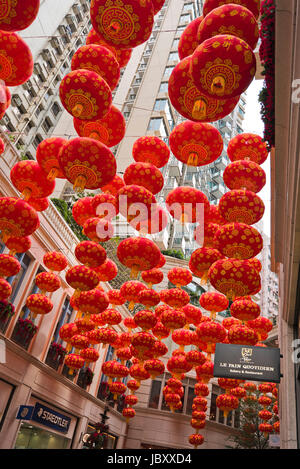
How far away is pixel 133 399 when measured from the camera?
14367 mm

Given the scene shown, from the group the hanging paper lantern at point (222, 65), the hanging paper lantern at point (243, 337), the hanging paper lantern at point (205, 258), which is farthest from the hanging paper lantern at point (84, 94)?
the hanging paper lantern at point (243, 337)

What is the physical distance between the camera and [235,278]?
5.24 metres

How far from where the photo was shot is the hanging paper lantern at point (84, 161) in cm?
454

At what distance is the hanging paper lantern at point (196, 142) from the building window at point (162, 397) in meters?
18.6

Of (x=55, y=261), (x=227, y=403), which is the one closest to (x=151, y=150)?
(x=55, y=261)

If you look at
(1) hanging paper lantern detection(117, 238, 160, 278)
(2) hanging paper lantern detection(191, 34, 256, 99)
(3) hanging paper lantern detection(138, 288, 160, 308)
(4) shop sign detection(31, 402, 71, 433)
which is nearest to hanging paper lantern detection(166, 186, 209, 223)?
(1) hanging paper lantern detection(117, 238, 160, 278)

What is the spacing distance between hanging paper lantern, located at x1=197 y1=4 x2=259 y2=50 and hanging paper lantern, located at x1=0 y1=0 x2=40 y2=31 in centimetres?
188

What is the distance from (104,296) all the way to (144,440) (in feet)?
48.7

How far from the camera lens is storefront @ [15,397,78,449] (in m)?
10.9

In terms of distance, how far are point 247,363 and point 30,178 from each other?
16.7ft

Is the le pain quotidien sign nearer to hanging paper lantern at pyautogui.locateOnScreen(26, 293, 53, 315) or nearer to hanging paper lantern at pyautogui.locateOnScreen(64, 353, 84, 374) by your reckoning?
hanging paper lantern at pyautogui.locateOnScreen(26, 293, 53, 315)

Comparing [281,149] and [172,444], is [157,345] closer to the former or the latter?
[281,149]

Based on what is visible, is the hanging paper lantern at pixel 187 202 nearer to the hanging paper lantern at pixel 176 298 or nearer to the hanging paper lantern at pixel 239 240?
the hanging paper lantern at pixel 239 240
